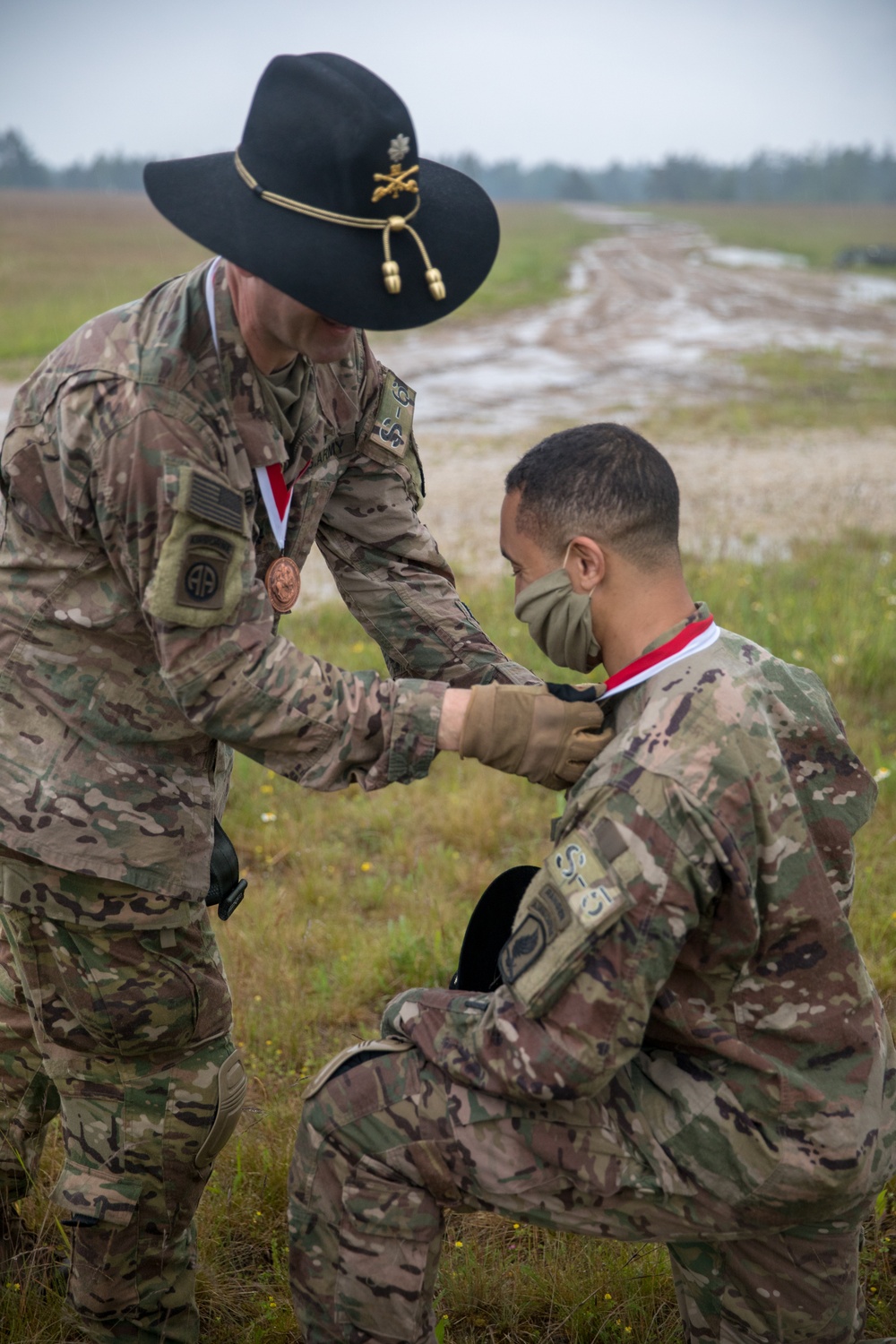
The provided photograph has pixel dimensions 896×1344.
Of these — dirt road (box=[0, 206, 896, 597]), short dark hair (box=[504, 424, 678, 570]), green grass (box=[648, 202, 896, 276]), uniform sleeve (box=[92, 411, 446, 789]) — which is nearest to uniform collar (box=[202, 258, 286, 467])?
uniform sleeve (box=[92, 411, 446, 789])

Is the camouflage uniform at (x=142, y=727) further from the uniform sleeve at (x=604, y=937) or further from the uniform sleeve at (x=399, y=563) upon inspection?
the uniform sleeve at (x=604, y=937)

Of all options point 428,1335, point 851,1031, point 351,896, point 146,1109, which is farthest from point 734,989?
point 351,896

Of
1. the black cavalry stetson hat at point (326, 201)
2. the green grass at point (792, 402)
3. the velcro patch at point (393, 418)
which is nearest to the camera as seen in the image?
the black cavalry stetson hat at point (326, 201)

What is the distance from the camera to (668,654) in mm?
2250

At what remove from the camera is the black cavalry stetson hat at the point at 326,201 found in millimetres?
2117

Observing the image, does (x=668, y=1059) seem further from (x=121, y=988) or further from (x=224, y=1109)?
(x=121, y=988)

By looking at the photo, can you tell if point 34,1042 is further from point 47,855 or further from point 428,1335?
point 428,1335

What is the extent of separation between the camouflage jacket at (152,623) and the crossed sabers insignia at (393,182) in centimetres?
38

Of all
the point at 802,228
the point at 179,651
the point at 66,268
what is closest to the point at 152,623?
the point at 179,651

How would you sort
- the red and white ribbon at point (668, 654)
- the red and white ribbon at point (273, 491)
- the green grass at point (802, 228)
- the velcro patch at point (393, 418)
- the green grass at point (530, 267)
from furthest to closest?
the green grass at point (802, 228) < the green grass at point (530, 267) < the velcro patch at point (393, 418) < the red and white ribbon at point (273, 491) < the red and white ribbon at point (668, 654)

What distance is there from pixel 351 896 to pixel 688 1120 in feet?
8.01

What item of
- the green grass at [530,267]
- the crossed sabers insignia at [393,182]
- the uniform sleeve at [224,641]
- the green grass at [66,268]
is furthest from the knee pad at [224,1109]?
the green grass at [530,267]

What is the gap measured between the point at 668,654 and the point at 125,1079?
148 cm

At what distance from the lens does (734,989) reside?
7.09 ft
